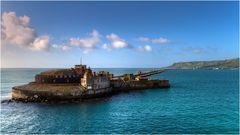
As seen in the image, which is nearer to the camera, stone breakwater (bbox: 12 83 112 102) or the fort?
stone breakwater (bbox: 12 83 112 102)

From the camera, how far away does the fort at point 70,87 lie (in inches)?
2462

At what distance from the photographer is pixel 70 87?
67.7 meters

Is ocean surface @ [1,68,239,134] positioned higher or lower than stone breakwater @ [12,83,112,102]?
lower

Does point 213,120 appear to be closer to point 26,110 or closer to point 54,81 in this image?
point 26,110

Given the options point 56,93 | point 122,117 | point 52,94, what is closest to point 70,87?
point 56,93

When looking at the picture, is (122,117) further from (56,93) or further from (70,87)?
(70,87)

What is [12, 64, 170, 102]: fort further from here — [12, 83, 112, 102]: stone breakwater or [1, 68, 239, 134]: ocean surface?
[1, 68, 239, 134]: ocean surface

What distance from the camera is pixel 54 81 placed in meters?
74.4

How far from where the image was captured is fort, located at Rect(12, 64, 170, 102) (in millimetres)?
62531

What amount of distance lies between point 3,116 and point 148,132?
26682mm

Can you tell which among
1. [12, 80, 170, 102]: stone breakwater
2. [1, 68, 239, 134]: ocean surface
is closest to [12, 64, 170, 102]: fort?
Result: [12, 80, 170, 102]: stone breakwater

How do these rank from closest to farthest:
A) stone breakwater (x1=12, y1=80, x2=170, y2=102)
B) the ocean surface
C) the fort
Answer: the ocean surface, stone breakwater (x1=12, y1=80, x2=170, y2=102), the fort

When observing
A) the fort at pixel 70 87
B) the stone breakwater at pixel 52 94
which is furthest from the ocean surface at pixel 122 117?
the fort at pixel 70 87

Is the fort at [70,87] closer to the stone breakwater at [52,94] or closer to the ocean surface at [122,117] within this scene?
the stone breakwater at [52,94]
